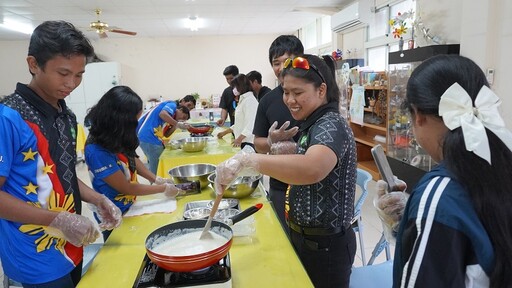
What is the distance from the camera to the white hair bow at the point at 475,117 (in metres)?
0.64

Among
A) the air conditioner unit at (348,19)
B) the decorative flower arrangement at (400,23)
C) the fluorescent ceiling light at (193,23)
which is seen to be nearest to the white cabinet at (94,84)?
the fluorescent ceiling light at (193,23)

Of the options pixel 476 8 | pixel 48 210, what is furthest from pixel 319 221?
pixel 476 8

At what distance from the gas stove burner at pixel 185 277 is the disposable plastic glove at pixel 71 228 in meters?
0.31

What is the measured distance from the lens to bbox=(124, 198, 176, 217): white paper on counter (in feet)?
5.17

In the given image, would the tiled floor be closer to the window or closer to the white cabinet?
the window

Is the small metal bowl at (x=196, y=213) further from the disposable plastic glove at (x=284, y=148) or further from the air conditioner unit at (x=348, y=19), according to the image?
the air conditioner unit at (x=348, y=19)

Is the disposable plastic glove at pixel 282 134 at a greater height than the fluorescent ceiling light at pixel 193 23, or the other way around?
the fluorescent ceiling light at pixel 193 23

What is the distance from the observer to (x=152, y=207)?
1.63 meters

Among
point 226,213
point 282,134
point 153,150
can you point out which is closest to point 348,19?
point 153,150

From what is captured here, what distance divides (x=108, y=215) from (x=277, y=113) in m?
1.05

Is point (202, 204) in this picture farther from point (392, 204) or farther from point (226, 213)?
point (392, 204)

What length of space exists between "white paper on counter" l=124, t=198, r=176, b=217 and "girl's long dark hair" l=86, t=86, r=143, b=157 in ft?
0.88

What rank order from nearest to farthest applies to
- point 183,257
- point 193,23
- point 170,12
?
point 183,257 < point 170,12 < point 193,23

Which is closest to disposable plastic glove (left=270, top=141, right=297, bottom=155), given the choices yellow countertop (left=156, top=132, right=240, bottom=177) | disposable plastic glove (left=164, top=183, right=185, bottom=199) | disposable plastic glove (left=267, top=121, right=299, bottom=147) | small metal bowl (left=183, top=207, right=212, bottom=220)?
disposable plastic glove (left=267, top=121, right=299, bottom=147)
